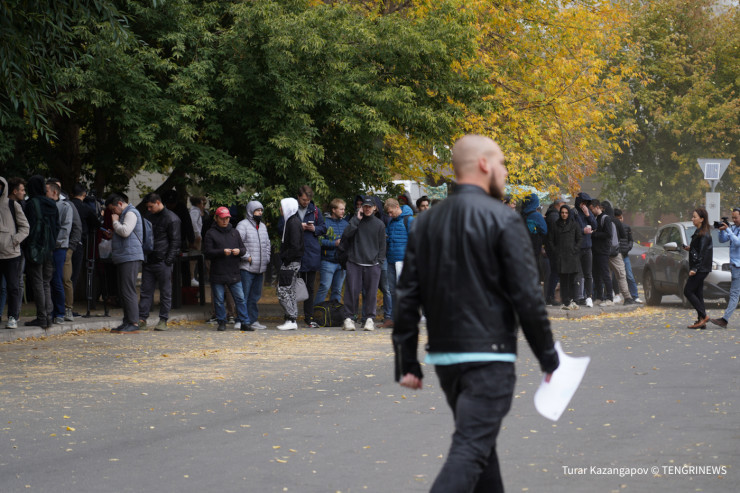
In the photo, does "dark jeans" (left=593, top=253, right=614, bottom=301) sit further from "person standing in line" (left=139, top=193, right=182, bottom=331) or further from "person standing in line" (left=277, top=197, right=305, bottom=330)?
"person standing in line" (left=139, top=193, right=182, bottom=331)

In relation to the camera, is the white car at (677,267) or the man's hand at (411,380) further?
the white car at (677,267)

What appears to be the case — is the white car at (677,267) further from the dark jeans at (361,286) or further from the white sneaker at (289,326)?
the white sneaker at (289,326)

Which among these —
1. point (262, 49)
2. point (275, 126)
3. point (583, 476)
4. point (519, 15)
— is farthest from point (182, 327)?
point (519, 15)

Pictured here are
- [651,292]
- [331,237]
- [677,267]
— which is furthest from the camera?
[651,292]

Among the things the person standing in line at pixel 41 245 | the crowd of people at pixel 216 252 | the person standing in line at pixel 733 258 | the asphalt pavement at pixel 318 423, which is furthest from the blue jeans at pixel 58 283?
the person standing in line at pixel 733 258

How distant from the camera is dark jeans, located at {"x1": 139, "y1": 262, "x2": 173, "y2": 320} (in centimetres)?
1555

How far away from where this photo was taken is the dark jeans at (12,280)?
1431cm

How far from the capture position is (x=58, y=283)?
15273 mm

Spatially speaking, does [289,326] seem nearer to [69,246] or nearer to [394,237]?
[394,237]

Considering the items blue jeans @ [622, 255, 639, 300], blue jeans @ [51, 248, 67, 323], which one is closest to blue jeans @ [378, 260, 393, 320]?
blue jeans @ [51, 248, 67, 323]

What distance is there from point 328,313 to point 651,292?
29.1ft

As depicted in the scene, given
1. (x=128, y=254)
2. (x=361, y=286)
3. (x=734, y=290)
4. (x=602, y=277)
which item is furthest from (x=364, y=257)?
(x=602, y=277)

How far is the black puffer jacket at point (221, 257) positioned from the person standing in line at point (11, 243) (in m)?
2.74

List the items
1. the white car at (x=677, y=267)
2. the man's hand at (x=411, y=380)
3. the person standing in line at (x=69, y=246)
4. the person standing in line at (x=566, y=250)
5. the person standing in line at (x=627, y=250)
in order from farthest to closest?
the person standing in line at (x=627, y=250) < the white car at (x=677, y=267) < the person standing in line at (x=566, y=250) < the person standing in line at (x=69, y=246) < the man's hand at (x=411, y=380)
